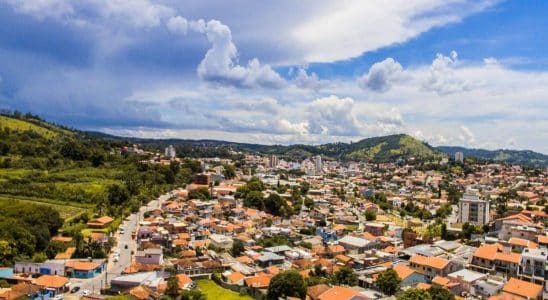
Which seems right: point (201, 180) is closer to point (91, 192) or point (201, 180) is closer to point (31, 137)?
point (91, 192)

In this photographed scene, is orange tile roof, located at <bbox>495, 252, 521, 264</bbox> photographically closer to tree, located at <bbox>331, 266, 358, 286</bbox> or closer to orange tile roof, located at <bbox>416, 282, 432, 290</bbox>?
orange tile roof, located at <bbox>416, 282, 432, 290</bbox>

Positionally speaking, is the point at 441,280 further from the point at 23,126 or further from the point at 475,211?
the point at 23,126

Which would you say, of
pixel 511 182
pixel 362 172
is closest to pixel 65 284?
pixel 511 182

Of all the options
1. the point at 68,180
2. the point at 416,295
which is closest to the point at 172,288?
the point at 416,295

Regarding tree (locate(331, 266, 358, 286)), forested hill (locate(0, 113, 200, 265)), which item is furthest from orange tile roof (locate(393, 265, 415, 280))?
forested hill (locate(0, 113, 200, 265))

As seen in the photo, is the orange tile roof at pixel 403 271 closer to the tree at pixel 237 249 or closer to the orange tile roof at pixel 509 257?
the orange tile roof at pixel 509 257
